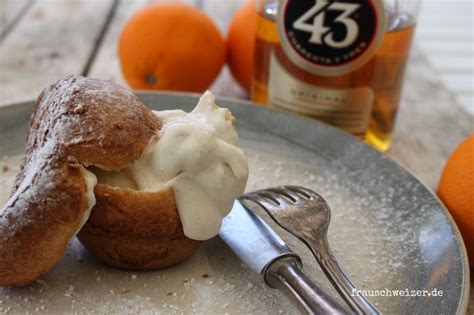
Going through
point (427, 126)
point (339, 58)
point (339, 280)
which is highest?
point (339, 58)

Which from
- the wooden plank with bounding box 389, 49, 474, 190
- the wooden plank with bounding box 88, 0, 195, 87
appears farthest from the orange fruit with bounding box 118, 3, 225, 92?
the wooden plank with bounding box 389, 49, 474, 190

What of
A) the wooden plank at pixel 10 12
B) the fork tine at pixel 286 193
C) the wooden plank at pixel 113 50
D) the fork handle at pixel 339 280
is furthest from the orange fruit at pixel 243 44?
the wooden plank at pixel 10 12

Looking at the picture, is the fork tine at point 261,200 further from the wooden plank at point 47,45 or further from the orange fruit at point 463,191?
the wooden plank at point 47,45

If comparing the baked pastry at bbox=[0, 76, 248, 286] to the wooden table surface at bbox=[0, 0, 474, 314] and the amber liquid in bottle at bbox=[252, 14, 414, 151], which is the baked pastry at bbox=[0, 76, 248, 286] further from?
the wooden table surface at bbox=[0, 0, 474, 314]

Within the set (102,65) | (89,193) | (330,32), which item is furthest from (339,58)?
(102,65)

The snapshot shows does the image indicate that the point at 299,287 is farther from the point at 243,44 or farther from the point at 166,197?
the point at 243,44
